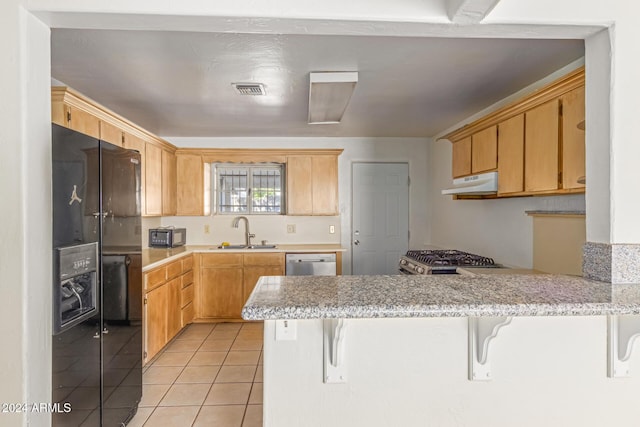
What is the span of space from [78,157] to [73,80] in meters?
1.39

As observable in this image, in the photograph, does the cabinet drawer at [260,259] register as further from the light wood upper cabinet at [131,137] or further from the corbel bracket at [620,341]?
the corbel bracket at [620,341]

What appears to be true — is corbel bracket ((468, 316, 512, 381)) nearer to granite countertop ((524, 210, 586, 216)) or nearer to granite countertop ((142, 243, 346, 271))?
granite countertop ((524, 210, 586, 216))

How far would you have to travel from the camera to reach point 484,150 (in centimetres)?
290

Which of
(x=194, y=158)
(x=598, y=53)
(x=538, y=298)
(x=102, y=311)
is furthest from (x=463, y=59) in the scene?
(x=194, y=158)

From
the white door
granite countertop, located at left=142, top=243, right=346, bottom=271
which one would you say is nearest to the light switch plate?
granite countertop, located at left=142, top=243, right=346, bottom=271

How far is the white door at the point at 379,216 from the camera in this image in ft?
16.3

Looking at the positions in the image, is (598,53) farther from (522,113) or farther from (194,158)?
(194,158)

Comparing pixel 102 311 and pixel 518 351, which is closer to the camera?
pixel 518 351

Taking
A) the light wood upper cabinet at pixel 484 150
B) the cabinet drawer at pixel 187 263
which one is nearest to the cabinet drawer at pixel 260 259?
the cabinet drawer at pixel 187 263

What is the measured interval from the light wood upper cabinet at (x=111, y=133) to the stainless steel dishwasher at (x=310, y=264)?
2.11m

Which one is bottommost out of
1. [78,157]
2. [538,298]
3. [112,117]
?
[538,298]

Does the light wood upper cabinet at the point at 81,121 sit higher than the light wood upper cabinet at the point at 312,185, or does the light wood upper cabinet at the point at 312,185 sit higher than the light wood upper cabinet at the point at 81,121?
the light wood upper cabinet at the point at 81,121

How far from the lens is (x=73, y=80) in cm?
267

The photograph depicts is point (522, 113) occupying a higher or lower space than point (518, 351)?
higher
